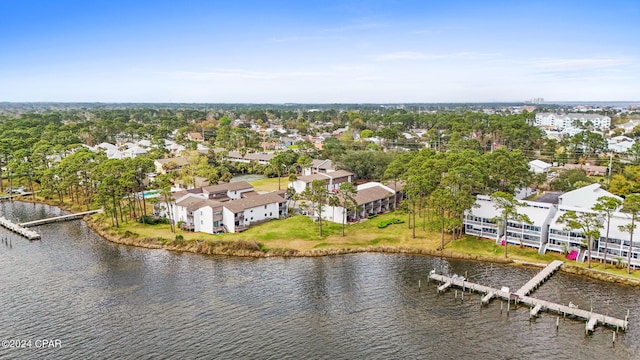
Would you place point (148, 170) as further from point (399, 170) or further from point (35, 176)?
point (399, 170)

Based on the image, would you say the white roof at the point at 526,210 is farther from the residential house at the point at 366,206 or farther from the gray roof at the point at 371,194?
the residential house at the point at 366,206

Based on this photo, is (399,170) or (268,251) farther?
(399,170)

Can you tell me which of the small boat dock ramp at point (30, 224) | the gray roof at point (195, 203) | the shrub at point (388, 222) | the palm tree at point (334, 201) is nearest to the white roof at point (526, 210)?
the shrub at point (388, 222)

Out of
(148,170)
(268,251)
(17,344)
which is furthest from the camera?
(148,170)

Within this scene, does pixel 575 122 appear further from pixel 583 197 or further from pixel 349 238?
pixel 349 238

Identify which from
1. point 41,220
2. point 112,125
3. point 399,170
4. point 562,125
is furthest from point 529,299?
point 562,125

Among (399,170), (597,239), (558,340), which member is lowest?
(558,340)

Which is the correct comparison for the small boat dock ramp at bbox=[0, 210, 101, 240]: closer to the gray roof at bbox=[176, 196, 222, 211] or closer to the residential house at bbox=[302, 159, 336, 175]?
the gray roof at bbox=[176, 196, 222, 211]

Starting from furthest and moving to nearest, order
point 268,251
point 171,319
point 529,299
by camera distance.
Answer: point 268,251, point 529,299, point 171,319

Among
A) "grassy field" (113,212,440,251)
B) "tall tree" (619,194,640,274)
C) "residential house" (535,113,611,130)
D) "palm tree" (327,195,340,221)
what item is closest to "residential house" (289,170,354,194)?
"palm tree" (327,195,340,221)
